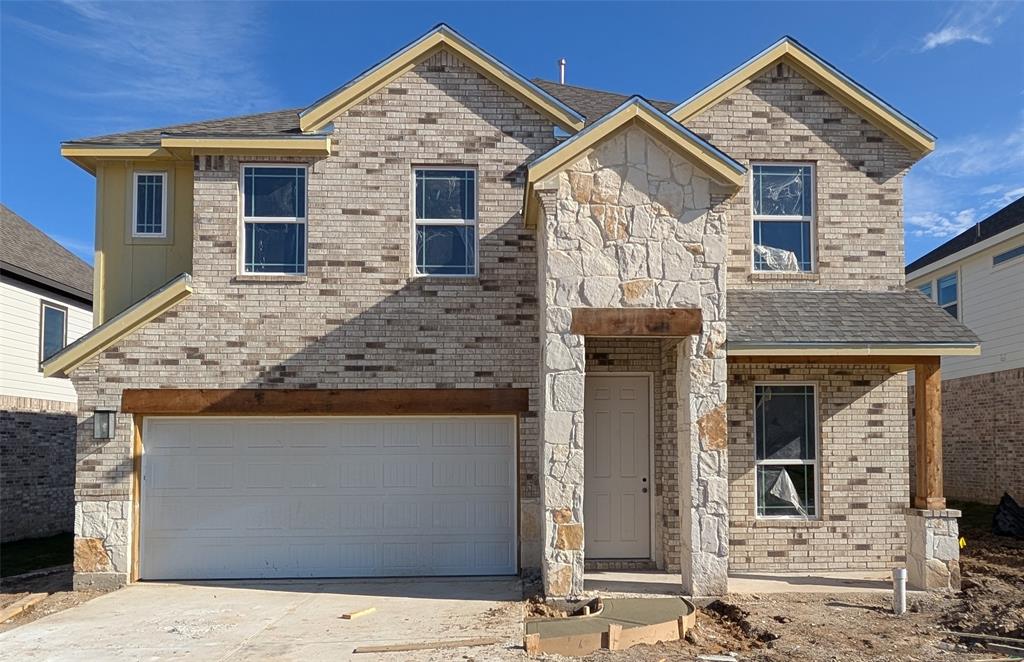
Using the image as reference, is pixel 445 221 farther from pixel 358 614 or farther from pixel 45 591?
pixel 45 591

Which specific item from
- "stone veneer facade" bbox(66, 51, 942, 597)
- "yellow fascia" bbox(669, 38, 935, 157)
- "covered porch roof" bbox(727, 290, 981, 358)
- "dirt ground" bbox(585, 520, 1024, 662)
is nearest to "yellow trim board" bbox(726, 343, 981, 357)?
"covered porch roof" bbox(727, 290, 981, 358)

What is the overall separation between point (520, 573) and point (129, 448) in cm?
531

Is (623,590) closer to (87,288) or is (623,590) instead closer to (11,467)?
(11,467)

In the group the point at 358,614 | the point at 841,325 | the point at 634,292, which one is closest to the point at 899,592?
the point at 841,325

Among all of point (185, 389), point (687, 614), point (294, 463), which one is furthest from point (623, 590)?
point (185, 389)

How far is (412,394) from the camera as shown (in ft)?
35.6

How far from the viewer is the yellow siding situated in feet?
37.4

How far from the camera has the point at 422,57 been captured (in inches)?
443

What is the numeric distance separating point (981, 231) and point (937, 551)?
39.9 ft

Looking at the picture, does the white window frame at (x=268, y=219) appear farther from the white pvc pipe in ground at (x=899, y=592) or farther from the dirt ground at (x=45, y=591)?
the white pvc pipe in ground at (x=899, y=592)

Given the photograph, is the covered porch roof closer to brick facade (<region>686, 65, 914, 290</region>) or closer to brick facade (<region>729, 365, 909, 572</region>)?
brick facade (<region>686, 65, 914, 290</region>)

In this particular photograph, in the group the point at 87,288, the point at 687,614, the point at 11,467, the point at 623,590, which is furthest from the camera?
the point at 87,288

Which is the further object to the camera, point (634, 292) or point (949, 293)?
point (949, 293)

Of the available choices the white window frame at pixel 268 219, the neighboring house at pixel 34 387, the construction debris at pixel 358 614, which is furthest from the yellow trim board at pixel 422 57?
the neighboring house at pixel 34 387
